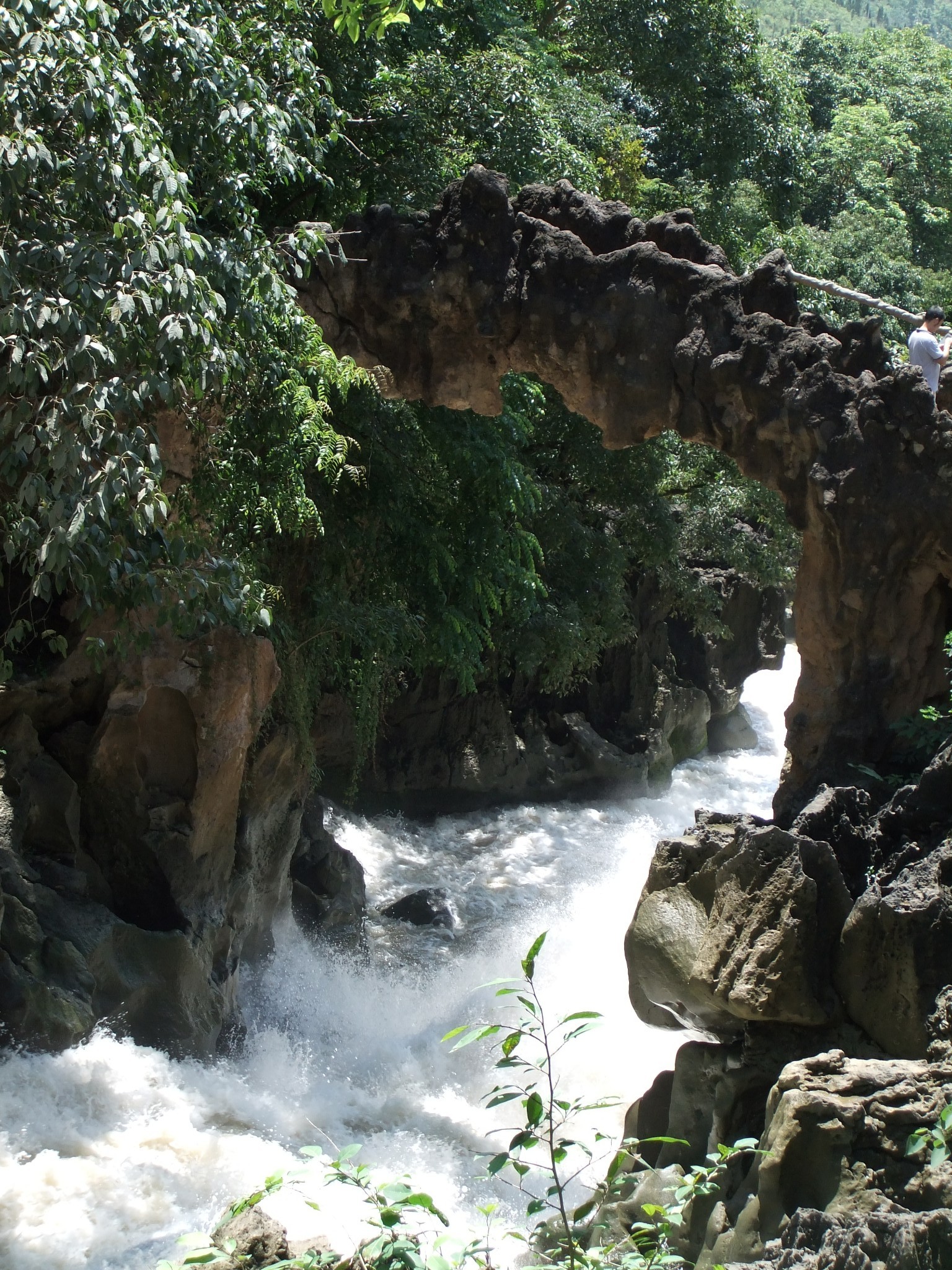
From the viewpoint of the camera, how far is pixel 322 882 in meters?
9.74

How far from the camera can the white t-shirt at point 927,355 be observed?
6.51 m

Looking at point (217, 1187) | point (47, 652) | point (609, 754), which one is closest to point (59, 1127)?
point (217, 1187)

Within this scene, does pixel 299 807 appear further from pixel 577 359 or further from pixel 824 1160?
pixel 824 1160

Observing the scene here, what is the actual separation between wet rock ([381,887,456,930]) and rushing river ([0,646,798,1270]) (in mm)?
160

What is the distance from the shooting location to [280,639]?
26.7 ft

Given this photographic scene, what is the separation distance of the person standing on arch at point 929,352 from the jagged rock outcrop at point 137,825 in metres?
3.99

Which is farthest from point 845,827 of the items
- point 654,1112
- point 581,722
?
point 581,722

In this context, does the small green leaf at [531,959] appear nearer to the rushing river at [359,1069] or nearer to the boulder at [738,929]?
the rushing river at [359,1069]

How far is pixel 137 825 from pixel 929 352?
509 cm

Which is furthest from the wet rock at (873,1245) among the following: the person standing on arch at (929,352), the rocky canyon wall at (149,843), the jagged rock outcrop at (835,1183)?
the person standing on arch at (929,352)

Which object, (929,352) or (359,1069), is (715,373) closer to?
(929,352)

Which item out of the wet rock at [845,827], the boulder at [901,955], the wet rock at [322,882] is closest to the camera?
the boulder at [901,955]

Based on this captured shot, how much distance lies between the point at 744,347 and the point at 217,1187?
471cm

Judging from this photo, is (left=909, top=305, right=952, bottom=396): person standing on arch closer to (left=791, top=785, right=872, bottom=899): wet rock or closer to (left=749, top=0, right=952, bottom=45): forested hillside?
(left=791, top=785, right=872, bottom=899): wet rock
